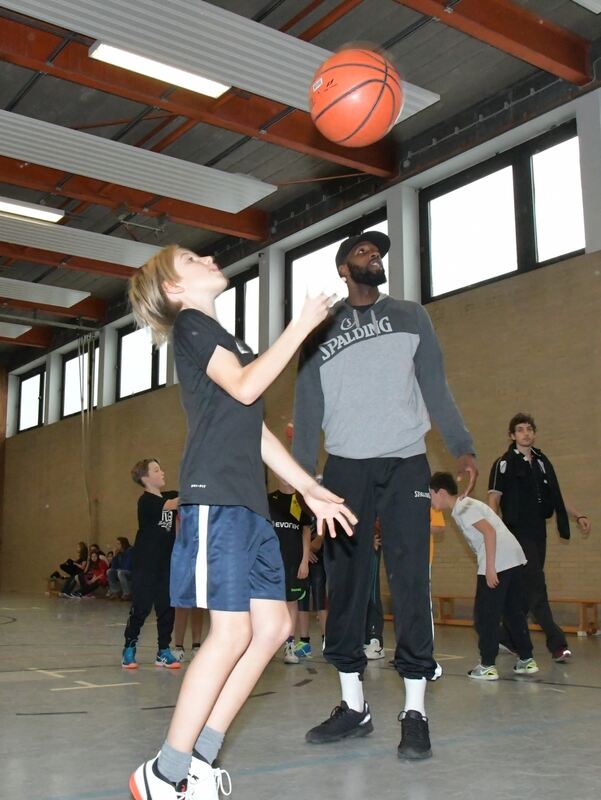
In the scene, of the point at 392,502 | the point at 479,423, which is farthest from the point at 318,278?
the point at 392,502

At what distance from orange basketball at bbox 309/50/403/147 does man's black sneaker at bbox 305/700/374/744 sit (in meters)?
3.85

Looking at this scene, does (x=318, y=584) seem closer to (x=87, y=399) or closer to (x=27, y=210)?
(x=27, y=210)

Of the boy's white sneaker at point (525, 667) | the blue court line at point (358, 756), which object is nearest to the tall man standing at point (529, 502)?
the boy's white sneaker at point (525, 667)

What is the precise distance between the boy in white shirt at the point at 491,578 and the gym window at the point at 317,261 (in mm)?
7326

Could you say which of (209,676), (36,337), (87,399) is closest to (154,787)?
(209,676)

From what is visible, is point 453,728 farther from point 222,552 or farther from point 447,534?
point 447,534

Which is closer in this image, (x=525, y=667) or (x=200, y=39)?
(x=525, y=667)

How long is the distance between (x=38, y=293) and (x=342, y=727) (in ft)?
44.0

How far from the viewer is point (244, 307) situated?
590 inches

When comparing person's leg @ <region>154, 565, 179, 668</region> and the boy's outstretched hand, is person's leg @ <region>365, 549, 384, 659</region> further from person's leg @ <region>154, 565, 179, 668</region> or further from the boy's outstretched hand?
the boy's outstretched hand

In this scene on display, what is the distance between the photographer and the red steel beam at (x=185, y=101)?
8.50 metres

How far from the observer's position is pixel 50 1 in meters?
7.17

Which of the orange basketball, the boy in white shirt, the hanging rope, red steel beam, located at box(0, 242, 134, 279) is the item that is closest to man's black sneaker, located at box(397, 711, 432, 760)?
the boy in white shirt

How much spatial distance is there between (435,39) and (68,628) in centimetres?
780
